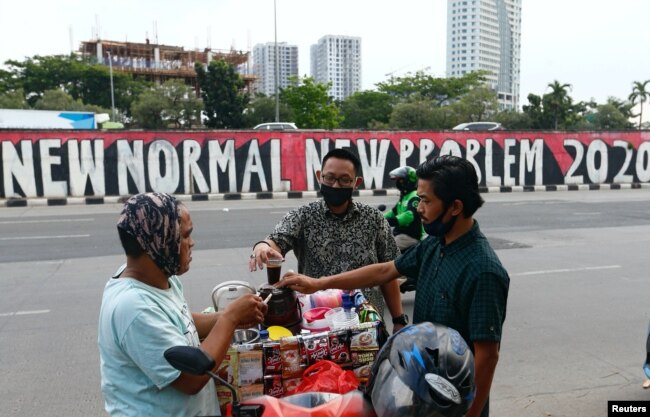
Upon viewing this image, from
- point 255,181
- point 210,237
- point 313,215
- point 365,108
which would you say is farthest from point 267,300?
point 365,108

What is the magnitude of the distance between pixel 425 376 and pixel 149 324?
855 mm

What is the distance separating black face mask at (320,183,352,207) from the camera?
124 inches

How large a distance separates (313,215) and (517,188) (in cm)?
2064

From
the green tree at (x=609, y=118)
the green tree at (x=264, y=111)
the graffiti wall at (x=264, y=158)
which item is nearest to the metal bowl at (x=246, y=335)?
the graffiti wall at (x=264, y=158)

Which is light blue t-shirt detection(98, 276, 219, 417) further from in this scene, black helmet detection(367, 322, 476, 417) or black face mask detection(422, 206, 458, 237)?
black face mask detection(422, 206, 458, 237)

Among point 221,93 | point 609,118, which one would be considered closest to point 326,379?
point 221,93

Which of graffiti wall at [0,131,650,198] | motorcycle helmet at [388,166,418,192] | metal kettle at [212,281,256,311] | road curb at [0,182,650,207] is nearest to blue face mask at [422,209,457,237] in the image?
metal kettle at [212,281,256,311]

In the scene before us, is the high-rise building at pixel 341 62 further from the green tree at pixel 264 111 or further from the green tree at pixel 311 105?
the green tree at pixel 311 105

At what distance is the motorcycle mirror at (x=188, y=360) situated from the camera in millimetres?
1616

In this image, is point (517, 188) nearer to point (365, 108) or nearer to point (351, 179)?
point (351, 179)

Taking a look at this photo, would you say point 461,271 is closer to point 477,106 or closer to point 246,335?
point 246,335

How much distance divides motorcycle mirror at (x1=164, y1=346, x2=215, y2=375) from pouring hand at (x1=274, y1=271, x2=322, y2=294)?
0.94m

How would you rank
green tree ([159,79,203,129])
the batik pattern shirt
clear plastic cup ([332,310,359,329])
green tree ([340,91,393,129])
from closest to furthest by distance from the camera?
clear plastic cup ([332,310,359,329]), the batik pattern shirt, green tree ([159,79,203,129]), green tree ([340,91,393,129])

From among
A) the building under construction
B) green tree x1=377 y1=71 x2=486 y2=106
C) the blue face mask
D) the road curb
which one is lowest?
the road curb
